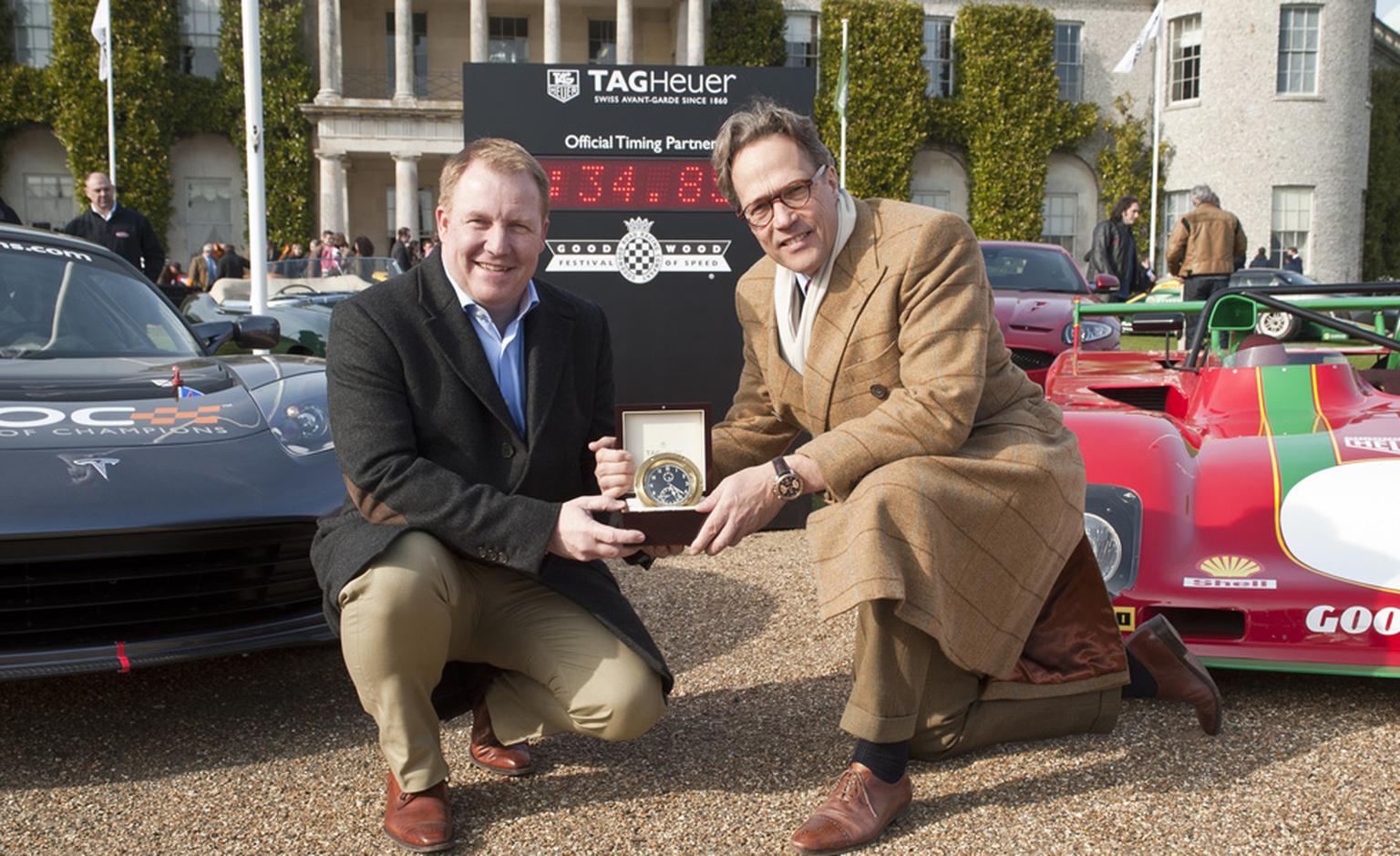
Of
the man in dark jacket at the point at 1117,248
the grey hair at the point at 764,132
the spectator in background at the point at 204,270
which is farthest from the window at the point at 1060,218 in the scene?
the grey hair at the point at 764,132

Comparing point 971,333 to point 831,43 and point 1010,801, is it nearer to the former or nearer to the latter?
point 1010,801

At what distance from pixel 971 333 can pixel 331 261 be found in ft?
31.9

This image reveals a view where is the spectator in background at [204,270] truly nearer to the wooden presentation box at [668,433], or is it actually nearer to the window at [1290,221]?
the wooden presentation box at [668,433]

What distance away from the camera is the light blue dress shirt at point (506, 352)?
2.80 m

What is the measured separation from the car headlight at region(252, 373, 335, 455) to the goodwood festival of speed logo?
82.2 inches

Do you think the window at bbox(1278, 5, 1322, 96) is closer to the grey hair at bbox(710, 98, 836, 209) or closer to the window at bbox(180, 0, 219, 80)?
the window at bbox(180, 0, 219, 80)

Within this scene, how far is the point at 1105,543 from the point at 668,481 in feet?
4.66

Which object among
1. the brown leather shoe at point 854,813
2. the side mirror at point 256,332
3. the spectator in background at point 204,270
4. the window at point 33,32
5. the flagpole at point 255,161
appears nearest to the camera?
the brown leather shoe at point 854,813

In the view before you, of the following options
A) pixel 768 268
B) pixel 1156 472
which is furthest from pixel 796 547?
pixel 768 268

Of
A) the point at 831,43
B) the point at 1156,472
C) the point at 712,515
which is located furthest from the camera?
the point at 831,43

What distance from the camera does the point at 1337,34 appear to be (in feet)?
93.8

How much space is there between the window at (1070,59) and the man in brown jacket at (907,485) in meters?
31.5

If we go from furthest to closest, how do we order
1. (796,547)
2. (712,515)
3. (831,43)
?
(831,43), (796,547), (712,515)

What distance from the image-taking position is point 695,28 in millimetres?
30062
